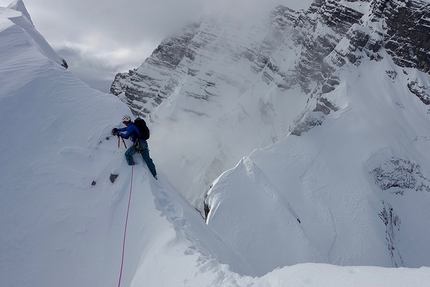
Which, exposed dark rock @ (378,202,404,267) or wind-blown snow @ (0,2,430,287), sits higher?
wind-blown snow @ (0,2,430,287)

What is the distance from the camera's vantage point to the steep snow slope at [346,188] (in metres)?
23.4

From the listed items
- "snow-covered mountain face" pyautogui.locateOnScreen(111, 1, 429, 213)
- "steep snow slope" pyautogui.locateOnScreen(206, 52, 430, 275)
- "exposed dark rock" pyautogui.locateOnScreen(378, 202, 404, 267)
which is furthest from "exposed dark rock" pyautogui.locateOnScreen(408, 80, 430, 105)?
"exposed dark rock" pyautogui.locateOnScreen(378, 202, 404, 267)

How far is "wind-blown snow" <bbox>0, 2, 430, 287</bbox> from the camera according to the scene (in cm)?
542

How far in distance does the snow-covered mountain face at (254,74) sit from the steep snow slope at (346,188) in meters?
3.54

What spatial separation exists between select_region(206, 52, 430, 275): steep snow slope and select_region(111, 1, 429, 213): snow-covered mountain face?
139 inches

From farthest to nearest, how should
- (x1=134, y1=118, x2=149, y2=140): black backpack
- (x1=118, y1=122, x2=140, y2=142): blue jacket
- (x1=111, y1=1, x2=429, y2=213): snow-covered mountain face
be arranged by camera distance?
(x1=111, y1=1, x2=429, y2=213): snow-covered mountain face < (x1=134, y1=118, x2=149, y2=140): black backpack < (x1=118, y1=122, x2=140, y2=142): blue jacket

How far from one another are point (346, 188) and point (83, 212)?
3631 cm

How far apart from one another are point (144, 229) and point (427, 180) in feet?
161

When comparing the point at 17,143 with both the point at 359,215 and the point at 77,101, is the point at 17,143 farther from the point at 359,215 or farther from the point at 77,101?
the point at 359,215

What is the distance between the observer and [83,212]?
7.52m

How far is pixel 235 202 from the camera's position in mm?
24031

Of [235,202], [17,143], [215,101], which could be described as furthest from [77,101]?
[215,101]

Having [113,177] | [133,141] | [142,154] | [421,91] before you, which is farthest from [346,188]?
[113,177]

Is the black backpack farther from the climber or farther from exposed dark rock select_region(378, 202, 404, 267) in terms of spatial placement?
exposed dark rock select_region(378, 202, 404, 267)
